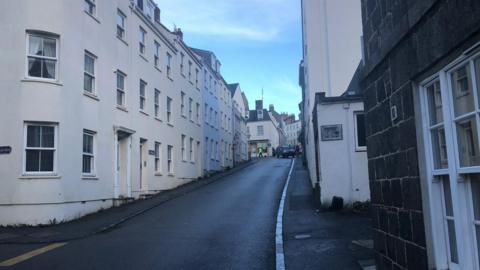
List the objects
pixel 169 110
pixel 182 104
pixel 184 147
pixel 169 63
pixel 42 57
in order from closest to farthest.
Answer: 1. pixel 42 57
2. pixel 169 110
3. pixel 169 63
4. pixel 184 147
5. pixel 182 104

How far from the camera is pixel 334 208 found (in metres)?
16.4

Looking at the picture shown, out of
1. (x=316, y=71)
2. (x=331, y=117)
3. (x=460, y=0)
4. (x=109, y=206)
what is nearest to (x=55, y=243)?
(x=109, y=206)

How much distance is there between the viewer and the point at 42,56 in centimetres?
1656

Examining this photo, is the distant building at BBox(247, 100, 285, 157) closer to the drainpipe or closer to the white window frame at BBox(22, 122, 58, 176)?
the drainpipe

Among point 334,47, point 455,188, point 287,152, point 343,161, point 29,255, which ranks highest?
point 334,47

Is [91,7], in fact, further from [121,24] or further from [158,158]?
[158,158]

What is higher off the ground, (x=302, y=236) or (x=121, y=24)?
(x=121, y=24)

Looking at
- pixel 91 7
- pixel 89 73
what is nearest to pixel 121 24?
pixel 91 7

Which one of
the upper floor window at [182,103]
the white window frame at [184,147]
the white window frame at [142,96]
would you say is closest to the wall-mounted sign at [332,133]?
the white window frame at [142,96]

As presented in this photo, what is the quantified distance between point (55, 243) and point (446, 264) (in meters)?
10.1

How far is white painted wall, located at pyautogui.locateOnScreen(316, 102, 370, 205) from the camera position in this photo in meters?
16.5

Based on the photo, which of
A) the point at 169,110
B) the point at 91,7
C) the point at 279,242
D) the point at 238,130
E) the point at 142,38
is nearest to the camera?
the point at 279,242

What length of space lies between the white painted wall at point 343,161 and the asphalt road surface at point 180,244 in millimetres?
2244

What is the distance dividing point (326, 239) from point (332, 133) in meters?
5.98
